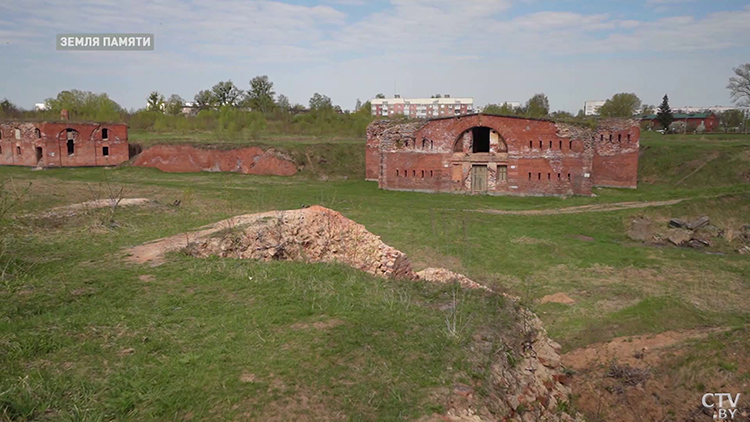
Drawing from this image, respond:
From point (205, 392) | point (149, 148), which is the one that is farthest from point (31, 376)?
point (149, 148)

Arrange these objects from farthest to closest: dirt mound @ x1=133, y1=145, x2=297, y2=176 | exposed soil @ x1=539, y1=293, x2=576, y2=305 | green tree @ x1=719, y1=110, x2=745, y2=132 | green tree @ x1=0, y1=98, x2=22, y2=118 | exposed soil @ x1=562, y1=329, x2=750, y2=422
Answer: green tree @ x1=719, y1=110, x2=745, y2=132 → green tree @ x1=0, y1=98, x2=22, y2=118 → dirt mound @ x1=133, y1=145, x2=297, y2=176 → exposed soil @ x1=539, y1=293, x2=576, y2=305 → exposed soil @ x1=562, y1=329, x2=750, y2=422

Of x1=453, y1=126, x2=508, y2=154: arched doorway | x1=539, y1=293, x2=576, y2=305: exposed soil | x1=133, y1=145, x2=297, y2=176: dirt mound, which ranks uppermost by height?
x1=453, y1=126, x2=508, y2=154: arched doorway

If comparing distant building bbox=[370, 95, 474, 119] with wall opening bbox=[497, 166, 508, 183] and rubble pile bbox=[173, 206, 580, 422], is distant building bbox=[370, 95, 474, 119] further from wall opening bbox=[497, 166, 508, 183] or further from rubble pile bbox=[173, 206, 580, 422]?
rubble pile bbox=[173, 206, 580, 422]

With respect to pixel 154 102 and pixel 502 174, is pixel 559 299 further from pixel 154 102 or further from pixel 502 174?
pixel 154 102

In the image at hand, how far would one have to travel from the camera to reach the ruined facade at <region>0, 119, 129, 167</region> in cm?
3206

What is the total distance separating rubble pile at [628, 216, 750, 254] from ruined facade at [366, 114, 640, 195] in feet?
22.5

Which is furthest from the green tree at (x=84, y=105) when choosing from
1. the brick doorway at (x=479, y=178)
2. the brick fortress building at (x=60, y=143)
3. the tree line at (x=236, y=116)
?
A: the brick doorway at (x=479, y=178)

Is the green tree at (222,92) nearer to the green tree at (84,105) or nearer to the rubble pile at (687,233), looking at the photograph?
the green tree at (84,105)

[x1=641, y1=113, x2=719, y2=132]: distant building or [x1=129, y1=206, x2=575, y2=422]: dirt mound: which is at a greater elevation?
[x1=641, y1=113, x2=719, y2=132]: distant building

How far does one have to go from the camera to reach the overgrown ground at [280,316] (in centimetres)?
445

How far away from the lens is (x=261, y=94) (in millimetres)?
65750

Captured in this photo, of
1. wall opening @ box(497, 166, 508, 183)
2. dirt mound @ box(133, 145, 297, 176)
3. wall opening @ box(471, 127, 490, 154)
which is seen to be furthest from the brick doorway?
dirt mound @ box(133, 145, 297, 176)

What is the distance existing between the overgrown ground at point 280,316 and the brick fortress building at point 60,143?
20695 mm

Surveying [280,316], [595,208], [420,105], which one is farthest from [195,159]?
[420,105]
